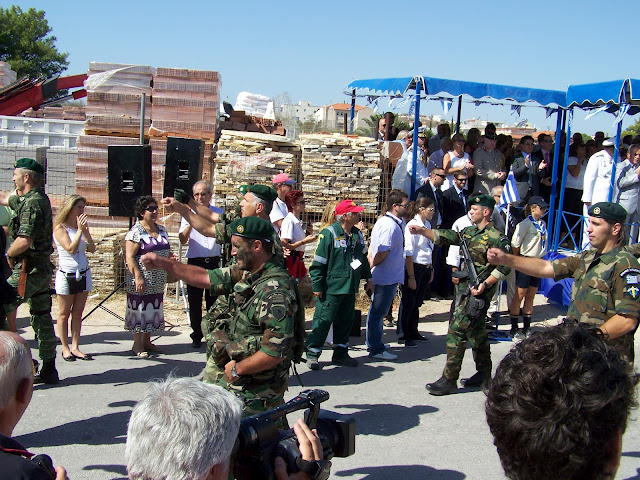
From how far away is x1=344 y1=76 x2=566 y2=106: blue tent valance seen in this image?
392 inches

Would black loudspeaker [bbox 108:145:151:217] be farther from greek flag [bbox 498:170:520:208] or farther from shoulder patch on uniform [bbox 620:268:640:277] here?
shoulder patch on uniform [bbox 620:268:640:277]

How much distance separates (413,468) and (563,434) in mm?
3407

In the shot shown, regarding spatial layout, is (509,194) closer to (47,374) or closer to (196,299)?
(196,299)

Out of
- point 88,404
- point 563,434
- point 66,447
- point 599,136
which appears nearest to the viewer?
point 563,434

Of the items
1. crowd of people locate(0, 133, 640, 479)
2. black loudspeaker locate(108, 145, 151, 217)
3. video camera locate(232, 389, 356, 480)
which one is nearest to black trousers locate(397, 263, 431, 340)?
crowd of people locate(0, 133, 640, 479)

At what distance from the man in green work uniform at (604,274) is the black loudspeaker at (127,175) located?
5.21m

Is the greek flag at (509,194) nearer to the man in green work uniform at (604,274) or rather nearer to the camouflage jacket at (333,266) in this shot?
the camouflage jacket at (333,266)

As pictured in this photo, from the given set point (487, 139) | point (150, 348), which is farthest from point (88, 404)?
point (487, 139)

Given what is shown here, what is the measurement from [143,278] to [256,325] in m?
3.90

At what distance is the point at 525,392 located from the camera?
5.11 feet

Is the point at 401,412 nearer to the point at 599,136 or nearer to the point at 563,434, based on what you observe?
the point at 563,434

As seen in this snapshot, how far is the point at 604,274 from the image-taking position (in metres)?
4.39

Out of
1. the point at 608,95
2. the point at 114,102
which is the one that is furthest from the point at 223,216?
the point at 608,95

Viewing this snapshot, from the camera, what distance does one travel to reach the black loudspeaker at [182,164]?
824cm
